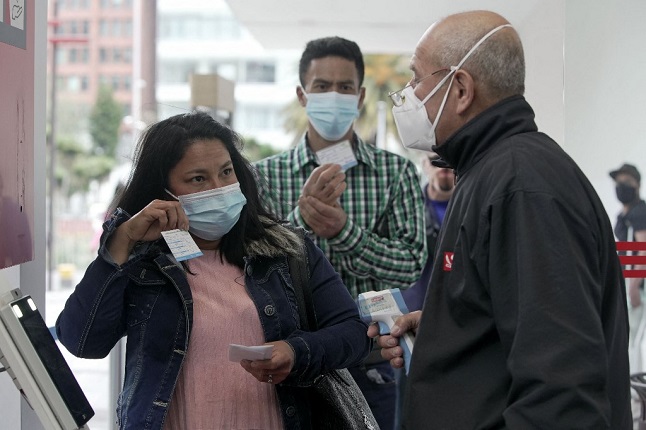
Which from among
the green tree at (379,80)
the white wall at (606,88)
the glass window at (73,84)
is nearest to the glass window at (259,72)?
the glass window at (73,84)

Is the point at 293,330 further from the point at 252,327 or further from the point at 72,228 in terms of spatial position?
the point at 72,228

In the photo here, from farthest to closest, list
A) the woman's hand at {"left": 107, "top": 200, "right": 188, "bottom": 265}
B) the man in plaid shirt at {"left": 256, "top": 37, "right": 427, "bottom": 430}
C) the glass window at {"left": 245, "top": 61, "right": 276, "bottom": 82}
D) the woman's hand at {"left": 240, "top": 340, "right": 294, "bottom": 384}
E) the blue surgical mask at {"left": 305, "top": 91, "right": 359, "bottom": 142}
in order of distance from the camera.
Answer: the glass window at {"left": 245, "top": 61, "right": 276, "bottom": 82}
the blue surgical mask at {"left": 305, "top": 91, "right": 359, "bottom": 142}
the man in plaid shirt at {"left": 256, "top": 37, "right": 427, "bottom": 430}
the woman's hand at {"left": 107, "top": 200, "right": 188, "bottom": 265}
the woman's hand at {"left": 240, "top": 340, "right": 294, "bottom": 384}

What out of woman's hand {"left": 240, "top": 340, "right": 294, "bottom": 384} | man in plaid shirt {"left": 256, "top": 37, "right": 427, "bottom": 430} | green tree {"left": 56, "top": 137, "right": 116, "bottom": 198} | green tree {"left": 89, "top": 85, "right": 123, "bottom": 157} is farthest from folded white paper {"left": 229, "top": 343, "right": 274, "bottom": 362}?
green tree {"left": 89, "top": 85, "right": 123, "bottom": 157}

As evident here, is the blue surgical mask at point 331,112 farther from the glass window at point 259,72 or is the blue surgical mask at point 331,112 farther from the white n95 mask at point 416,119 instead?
the glass window at point 259,72

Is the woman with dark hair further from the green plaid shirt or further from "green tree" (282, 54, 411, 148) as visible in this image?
"green tree" (282, 54, 411, 148)

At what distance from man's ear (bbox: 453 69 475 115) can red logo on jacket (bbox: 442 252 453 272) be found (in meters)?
0.33

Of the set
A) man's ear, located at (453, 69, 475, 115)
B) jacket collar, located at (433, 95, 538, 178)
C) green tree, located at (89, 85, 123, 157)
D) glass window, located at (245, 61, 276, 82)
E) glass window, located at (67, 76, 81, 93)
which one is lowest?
jacket collar, located at (433, 95, 538, 178)

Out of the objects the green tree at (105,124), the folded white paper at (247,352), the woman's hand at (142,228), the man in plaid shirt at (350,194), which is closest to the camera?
the folded white paper at (247,352)

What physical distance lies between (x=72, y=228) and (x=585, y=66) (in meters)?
36.8

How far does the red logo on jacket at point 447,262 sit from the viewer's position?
5.36ft

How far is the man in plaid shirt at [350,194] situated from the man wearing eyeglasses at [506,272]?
3.42 ft

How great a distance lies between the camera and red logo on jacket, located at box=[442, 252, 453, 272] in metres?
1.63

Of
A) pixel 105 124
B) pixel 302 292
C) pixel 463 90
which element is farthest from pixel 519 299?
pixel 105 124

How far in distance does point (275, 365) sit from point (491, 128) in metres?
0.76
